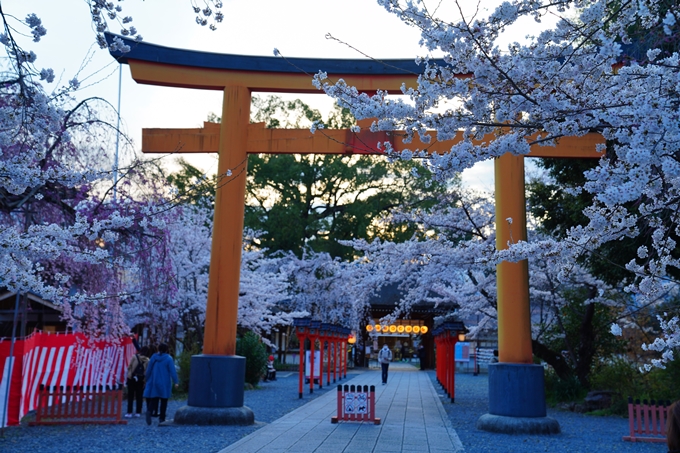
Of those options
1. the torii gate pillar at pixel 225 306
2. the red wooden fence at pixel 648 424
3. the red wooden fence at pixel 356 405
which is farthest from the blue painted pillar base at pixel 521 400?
the torii gate pillar at pixel 225 306

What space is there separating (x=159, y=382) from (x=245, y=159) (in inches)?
172

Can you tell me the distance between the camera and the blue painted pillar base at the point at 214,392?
11.4 m

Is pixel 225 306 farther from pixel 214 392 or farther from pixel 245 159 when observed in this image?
pixel 245 159

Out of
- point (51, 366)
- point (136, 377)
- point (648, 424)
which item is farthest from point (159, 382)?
point (648, 424)

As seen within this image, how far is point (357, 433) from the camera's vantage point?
36.0 feet

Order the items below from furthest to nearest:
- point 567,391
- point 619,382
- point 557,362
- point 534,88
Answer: point 557,362 → point 567,391 → point 619,382 → point 534,88

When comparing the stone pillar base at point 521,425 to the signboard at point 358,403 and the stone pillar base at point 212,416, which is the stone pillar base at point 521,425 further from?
the stone pillar base at point 212,416

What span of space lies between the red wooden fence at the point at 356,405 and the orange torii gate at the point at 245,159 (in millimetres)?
1967

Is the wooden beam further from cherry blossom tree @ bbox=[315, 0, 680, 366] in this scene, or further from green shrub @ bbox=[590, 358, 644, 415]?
green shrub @ bbox=[590, 358, 644, 415]

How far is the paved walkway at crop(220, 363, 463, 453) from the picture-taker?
9406 mm

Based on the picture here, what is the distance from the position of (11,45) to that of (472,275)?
14.4 meters

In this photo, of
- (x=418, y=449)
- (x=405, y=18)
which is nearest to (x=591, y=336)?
(x=418, y=449)

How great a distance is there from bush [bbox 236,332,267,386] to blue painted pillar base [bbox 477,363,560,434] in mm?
11464

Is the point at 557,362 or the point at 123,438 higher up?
the point at 557,362
